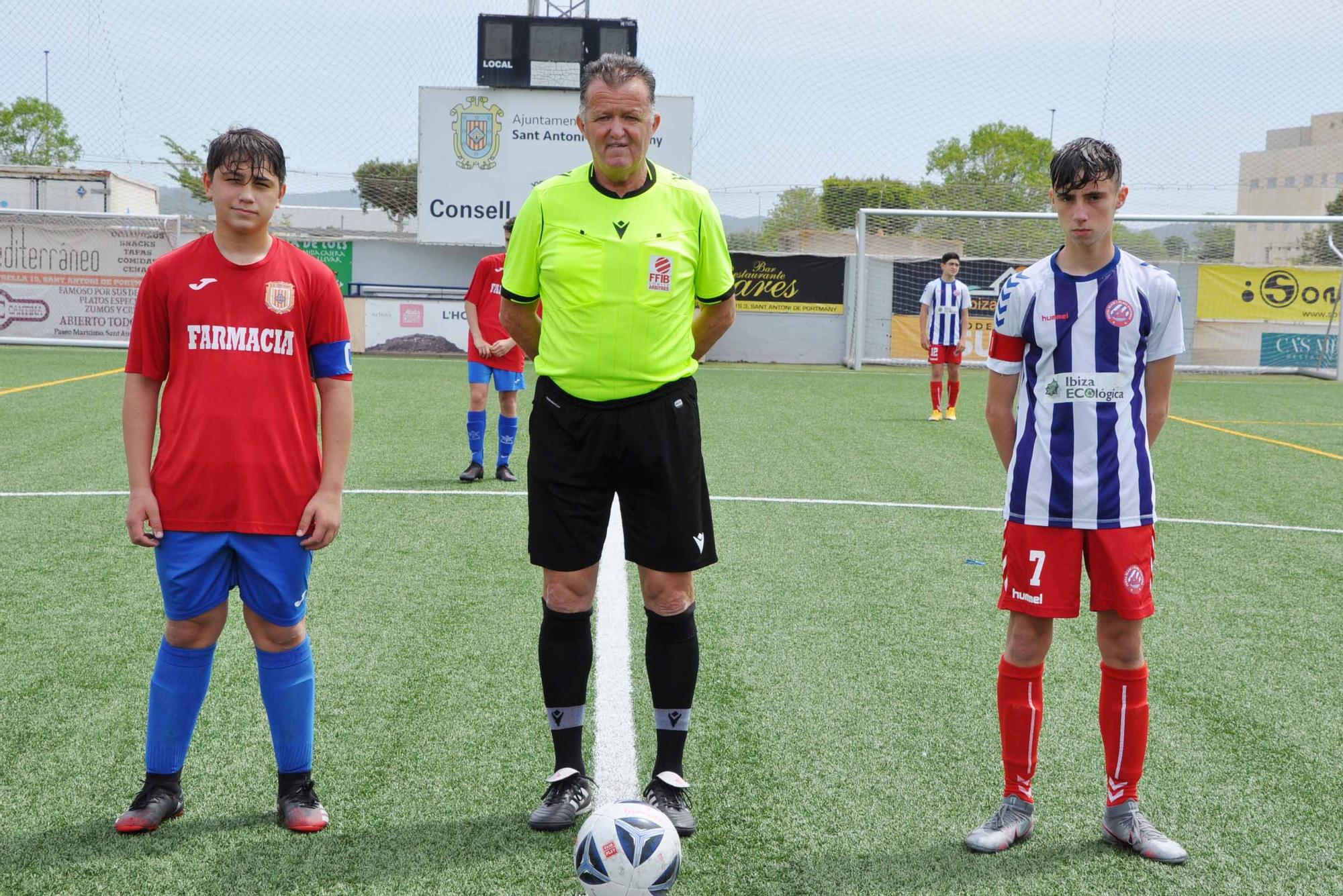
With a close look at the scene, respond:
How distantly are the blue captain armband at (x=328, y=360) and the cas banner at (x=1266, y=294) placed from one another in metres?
23.4

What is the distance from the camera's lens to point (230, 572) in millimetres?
2918

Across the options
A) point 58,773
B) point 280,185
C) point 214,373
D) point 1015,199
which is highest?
point 1015,199

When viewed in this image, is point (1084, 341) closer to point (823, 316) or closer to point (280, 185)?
point (280, 185)

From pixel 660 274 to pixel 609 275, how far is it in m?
0.13

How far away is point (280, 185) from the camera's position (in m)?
2.94

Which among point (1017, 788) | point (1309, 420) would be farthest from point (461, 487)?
point (1309, 420)

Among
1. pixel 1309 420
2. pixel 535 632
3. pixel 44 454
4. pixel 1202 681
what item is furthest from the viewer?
pixel 1309 420

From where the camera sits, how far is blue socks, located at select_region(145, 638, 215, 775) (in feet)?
9.73

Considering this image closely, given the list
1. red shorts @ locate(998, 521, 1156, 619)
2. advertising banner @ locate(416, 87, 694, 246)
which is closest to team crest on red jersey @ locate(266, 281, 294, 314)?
red shorts @ locate(998, 521, 1156, 619)

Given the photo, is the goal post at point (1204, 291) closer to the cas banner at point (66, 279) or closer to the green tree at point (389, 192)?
the green tree at point (389, 192)

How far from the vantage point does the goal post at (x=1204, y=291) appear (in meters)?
23.2

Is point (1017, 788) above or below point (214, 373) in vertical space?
below

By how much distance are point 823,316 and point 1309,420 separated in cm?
1126

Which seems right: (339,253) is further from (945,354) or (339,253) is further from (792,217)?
(945,354)
